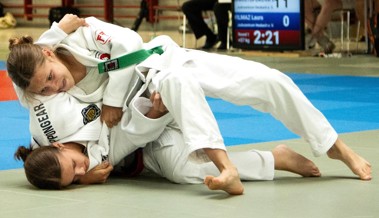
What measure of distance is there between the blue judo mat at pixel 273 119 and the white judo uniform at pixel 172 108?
861 millimetres

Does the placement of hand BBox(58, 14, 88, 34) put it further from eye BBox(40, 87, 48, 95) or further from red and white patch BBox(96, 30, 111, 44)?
eye BBox(40, 87, 48, 95)

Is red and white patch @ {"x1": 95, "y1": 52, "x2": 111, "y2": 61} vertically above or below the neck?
above

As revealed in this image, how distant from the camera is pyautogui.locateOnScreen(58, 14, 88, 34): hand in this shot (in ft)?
14.8

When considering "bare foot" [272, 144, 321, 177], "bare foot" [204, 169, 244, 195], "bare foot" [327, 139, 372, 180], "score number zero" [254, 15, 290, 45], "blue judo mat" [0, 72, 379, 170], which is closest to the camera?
→ "bare foot" [204, 169, 244, 195]

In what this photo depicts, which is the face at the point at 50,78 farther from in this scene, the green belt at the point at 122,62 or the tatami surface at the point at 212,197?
the tatami surface at the point at 212,197

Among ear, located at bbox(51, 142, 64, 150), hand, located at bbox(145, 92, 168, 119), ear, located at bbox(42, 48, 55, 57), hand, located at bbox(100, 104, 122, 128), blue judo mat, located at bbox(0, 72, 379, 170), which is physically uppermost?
ear, located at bbox(42, 48, 55, 57)

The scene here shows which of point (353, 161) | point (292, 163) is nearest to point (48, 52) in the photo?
point (292, 163)

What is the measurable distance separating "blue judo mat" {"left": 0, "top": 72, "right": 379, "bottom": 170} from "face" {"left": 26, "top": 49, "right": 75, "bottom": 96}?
2.92 ft

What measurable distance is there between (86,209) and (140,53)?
3.07 feet

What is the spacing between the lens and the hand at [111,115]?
4.45m

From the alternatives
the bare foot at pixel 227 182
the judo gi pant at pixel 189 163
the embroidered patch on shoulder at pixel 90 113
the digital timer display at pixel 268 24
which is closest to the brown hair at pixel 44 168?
the embroidered patch on shoulder at pixel 90 113

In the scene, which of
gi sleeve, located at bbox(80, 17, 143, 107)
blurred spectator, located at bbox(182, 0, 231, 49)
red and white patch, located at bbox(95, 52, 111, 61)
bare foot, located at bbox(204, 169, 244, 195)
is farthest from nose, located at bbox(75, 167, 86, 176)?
blurred spectator, located at bbox(182, 0, 231, 49)

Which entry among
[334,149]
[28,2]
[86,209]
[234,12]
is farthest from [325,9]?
[28,2]

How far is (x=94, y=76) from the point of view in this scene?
4.52 m
